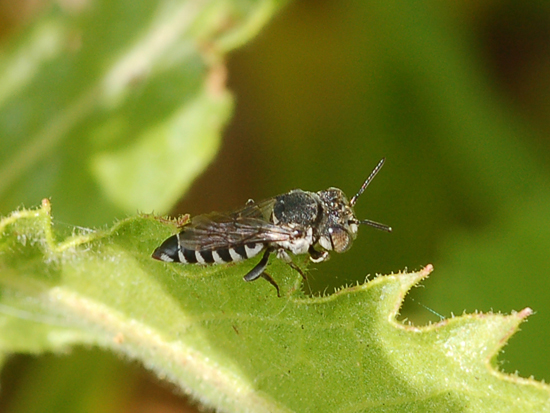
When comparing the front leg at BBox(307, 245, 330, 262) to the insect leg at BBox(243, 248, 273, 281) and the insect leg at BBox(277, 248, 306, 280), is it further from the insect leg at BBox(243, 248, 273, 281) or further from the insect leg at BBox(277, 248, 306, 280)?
the insect leg at BBox(243, 248, 273, 281)

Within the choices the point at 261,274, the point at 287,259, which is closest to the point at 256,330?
the point at 261,274

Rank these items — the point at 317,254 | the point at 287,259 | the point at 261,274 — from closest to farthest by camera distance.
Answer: the point at 261,274 < the point at 287,259 < the point at 317,254

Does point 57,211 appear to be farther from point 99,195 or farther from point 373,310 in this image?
point 373,310

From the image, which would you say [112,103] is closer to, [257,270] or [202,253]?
[202,253]

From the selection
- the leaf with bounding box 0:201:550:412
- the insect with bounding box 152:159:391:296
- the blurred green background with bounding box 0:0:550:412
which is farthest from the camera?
the blurred green background with bounding box 0:0:550:412

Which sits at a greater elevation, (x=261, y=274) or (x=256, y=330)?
(x=261, y=274)

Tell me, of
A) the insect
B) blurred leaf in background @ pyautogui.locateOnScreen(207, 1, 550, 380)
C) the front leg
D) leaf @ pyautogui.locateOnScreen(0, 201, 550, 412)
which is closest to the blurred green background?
blurred leaf in background @ pyautogui.locateOnScreen(207, 1, 550, 380)

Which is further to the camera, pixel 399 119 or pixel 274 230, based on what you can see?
pixel 399 119

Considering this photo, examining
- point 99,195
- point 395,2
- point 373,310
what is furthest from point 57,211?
point 395,2
